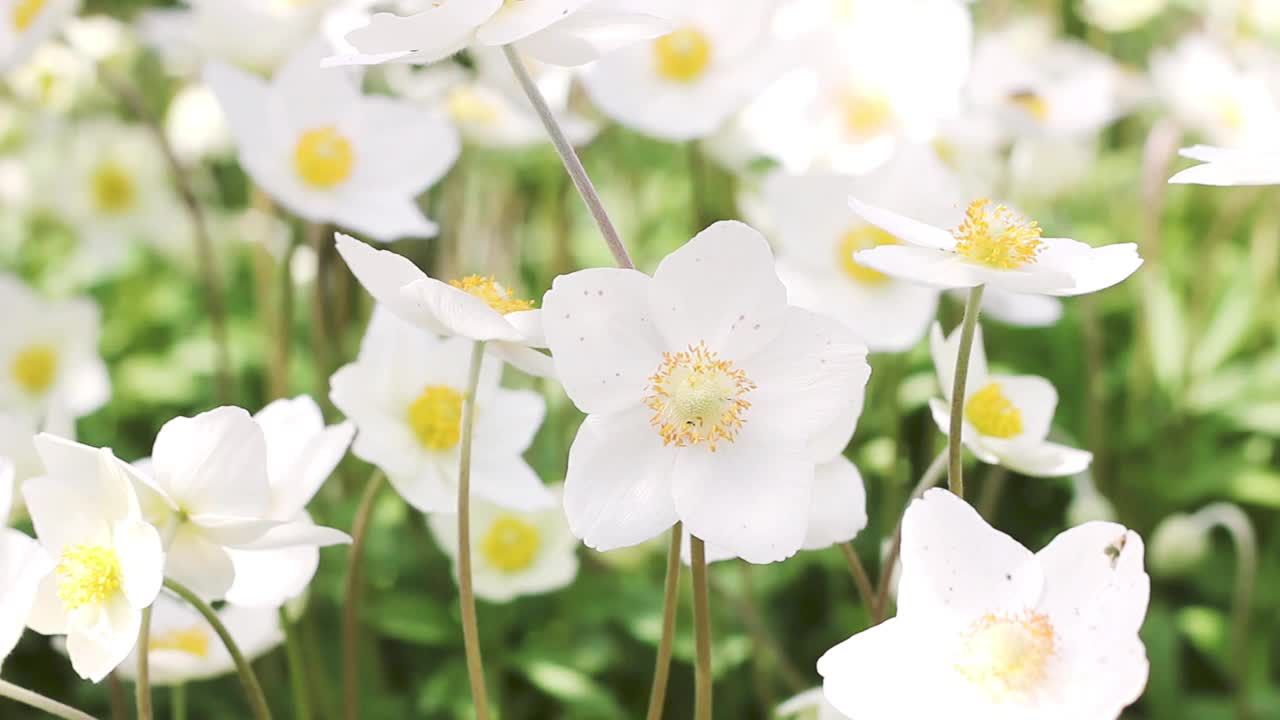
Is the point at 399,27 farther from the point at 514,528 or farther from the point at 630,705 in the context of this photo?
the point at 630,705

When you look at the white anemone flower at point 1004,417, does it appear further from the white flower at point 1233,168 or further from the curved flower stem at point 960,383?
the white flower at point 1233,168

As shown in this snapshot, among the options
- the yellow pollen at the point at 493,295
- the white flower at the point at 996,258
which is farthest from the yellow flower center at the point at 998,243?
the yellow pollen at the point at 493,295

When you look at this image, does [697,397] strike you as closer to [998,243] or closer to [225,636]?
[998,243]

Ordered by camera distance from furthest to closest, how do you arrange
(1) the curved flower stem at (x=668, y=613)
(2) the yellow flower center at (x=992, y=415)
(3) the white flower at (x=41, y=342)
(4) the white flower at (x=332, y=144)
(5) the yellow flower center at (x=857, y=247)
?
(3) the white flower at (x=41, y=342) → (5) the yellow flower center at (x=857, y=247) → (4) the white flower at (x=332, y=144) → (2) the yellow flower center at (x=992, y=415) → (1) the curved flower stem at (x=668, y=613)

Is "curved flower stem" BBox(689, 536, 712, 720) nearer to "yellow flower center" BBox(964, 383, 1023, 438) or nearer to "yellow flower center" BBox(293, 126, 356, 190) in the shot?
"yellow flower center" BBox(964, 383, 1023, 438)

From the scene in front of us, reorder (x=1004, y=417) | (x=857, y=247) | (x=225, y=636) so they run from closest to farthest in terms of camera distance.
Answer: (x=225, y=636) < (x=1004, y=417) < (x=857, y=247)

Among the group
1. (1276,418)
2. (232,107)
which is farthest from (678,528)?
(1276,418)

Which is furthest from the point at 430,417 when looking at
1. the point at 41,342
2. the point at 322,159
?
the point at 41,342
